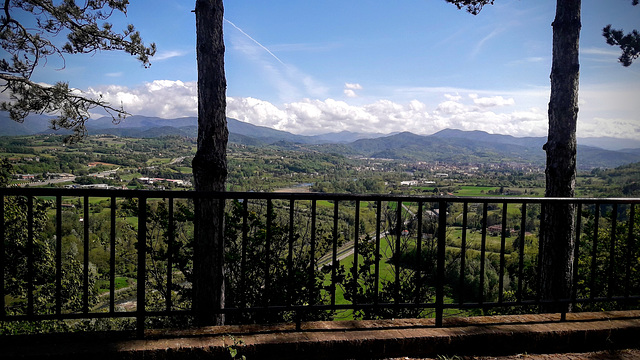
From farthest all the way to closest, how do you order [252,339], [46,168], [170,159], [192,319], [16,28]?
[170,159] < [46,168] < [16,28] < [192,319] < [252,339]

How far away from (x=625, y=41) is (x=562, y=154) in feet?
15.7

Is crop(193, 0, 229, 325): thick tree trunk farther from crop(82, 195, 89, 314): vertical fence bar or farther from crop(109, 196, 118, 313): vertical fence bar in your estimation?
crop(82, 195, 89, 314): vertical fence bar

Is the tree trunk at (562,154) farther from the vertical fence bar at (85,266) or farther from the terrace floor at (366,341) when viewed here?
the vertical fence bar at (85,266)

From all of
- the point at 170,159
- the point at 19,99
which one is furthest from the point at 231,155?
the point at 19,99

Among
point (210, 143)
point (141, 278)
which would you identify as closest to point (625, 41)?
point (210, 143)

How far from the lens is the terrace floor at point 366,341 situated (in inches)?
90.2

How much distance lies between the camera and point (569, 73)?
4699mm

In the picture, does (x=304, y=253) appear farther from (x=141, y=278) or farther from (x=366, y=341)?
(x=141, y=278)

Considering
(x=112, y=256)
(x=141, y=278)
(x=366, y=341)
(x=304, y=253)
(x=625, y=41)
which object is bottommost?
(x=366, y=341)

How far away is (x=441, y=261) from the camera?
283 centimetres

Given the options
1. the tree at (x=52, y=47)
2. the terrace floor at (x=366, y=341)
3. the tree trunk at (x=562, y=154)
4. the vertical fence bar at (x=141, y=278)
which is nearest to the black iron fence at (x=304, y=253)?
the vertical fence bar at (x=141, y=278)

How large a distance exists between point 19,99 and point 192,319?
6129 millimetres

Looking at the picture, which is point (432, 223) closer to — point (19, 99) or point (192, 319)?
point (192, 319)

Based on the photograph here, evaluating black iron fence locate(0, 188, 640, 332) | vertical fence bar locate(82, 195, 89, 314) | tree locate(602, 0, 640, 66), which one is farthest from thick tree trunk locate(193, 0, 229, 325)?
tree locate(602, 0, 640, 66)
